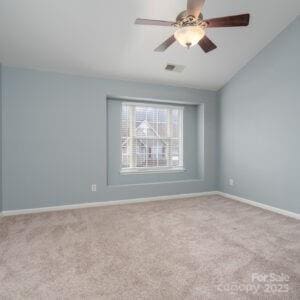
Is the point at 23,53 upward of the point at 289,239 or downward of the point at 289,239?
upward

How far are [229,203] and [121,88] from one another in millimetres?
3057

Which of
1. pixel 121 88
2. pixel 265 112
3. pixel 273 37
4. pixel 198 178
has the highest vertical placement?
pixel 273 37

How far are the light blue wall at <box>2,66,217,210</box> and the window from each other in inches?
19.6

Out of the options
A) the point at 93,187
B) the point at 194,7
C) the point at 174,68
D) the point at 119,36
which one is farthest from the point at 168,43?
the point at 93,187

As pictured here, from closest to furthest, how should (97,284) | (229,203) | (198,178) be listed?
(97,284), (229,203), (198,178)

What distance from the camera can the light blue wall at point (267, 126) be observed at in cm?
334

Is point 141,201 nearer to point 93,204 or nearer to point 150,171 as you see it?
point 150,171

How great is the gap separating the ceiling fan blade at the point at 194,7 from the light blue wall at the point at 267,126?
2.21 metres

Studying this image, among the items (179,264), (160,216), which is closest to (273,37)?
(160,216)

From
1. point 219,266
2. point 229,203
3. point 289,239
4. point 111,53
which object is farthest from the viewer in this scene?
point 229,203

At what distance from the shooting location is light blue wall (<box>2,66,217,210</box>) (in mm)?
3512

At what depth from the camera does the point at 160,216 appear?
3393mm

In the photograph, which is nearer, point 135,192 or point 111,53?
point 111,53

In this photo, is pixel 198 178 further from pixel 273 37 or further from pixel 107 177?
pixel 273 37
